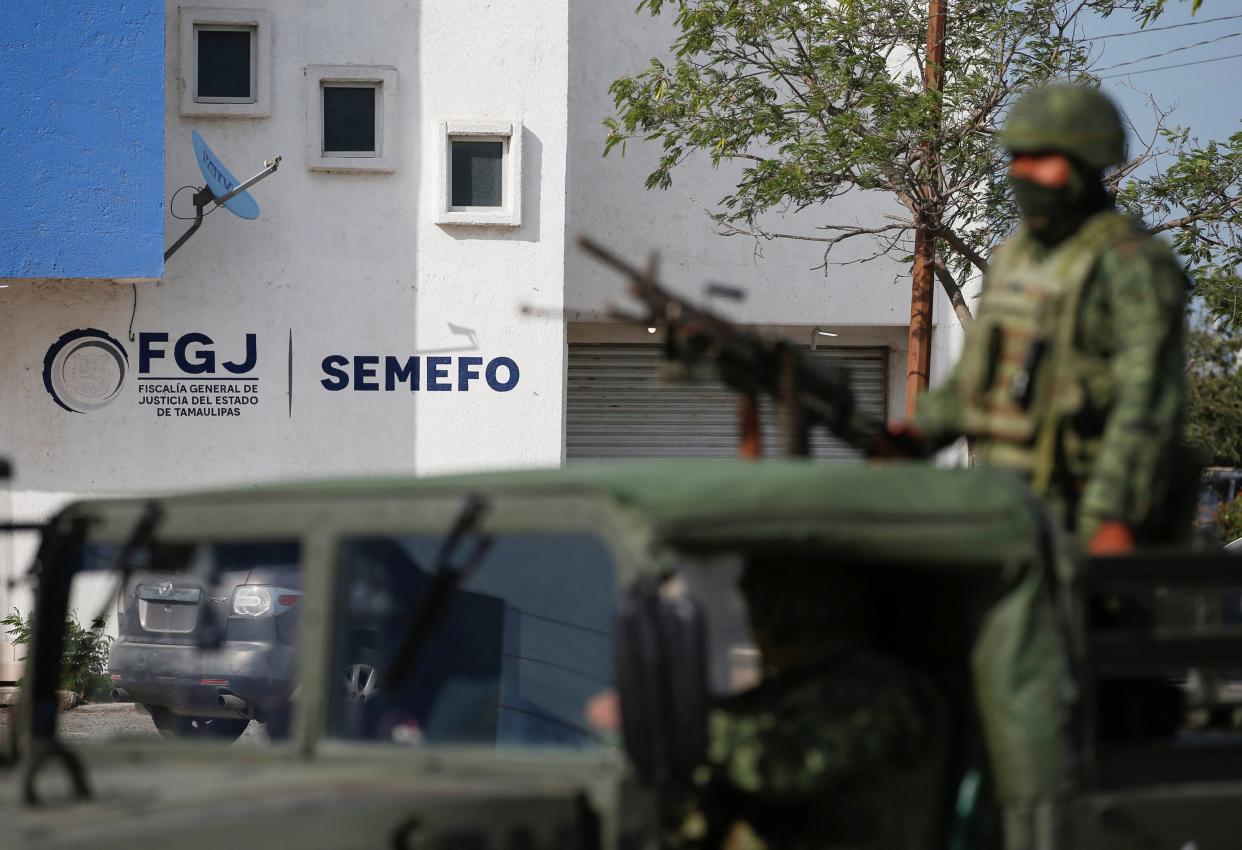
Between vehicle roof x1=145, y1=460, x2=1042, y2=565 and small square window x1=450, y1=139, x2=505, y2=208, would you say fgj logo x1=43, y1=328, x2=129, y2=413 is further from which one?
vehicle roof x1=145, y1=460, x2=1042, y2=565

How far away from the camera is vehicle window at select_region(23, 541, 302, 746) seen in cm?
362

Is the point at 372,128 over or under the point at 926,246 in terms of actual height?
over

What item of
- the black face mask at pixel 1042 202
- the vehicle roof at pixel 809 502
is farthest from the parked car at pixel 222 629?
the black face mask at pixel 1042 202

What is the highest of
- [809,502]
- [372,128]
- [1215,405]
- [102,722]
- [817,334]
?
[372,128]

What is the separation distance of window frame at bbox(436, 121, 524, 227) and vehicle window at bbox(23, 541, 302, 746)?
11034 mm

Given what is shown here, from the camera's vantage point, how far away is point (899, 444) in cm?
421

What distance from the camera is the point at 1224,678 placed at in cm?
364

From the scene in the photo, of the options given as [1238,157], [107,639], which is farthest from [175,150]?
[1238,157]

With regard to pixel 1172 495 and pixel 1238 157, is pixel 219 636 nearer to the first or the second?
pixel 1172 495

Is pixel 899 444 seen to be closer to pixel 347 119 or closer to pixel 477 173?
pixel 477 173

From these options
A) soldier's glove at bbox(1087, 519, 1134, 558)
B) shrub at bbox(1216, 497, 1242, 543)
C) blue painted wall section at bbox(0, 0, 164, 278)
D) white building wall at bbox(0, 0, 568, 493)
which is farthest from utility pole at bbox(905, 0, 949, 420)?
soldier's glove at bbox(1087, 519, 1134, 558)

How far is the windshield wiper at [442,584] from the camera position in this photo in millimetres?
3117

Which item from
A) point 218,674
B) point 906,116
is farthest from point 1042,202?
point 906,116

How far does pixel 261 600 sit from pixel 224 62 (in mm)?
12577
